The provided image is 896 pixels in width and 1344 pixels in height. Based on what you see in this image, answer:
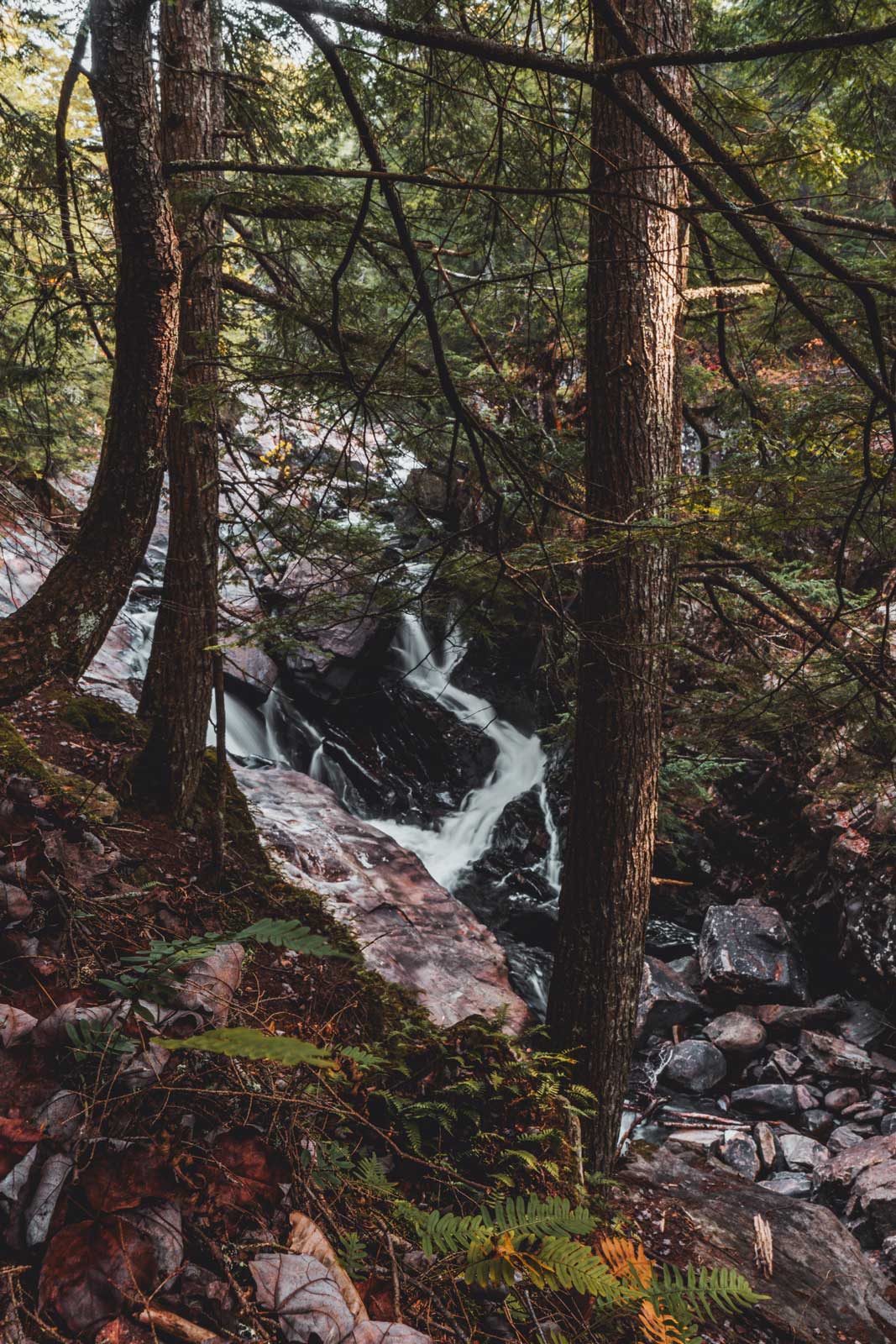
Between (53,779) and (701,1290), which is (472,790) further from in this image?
(701,1290)

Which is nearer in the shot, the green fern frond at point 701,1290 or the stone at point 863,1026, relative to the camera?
the green fern frond at point 701,1290

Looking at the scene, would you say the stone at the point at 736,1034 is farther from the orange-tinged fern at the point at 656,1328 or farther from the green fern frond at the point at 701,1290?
the orange-tinged fern at the point at 656,1328

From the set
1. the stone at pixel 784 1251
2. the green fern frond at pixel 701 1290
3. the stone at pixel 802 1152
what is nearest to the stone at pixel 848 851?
the stone at pixel 802 1152

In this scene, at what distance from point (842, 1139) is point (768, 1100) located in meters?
0.68

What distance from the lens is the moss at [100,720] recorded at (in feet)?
18.1

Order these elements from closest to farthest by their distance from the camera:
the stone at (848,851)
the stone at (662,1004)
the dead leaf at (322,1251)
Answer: the dead leaf at (322,1251) → the stone at (662,1004) → the stone at (848,851)

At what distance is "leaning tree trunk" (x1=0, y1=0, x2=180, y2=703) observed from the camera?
2.12 meters

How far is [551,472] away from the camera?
16.5ft

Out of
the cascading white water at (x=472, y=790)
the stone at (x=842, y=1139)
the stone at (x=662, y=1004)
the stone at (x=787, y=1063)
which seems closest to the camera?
the stone at (x=842, y=1139)

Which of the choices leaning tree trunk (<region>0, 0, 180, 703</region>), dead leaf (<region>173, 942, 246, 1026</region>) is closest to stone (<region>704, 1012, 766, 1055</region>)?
dead leaf (<region>173, 942, 246, 1026</region>)

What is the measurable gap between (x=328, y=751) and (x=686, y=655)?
752cm

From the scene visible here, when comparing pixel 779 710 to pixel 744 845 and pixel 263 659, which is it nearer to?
pixel 744 845

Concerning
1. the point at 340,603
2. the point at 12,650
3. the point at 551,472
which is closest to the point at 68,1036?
the point at 12,650

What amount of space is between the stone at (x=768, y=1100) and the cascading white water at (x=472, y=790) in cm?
366
